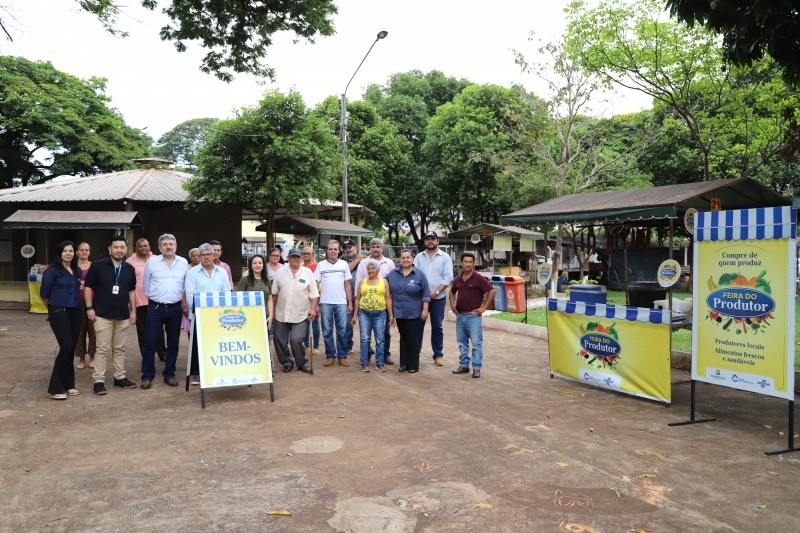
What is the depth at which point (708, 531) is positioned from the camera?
11.9 ft

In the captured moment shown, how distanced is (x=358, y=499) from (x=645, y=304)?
7206 mm

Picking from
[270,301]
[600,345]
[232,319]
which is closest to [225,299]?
[232,319]

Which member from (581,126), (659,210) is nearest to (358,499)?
(659,210)

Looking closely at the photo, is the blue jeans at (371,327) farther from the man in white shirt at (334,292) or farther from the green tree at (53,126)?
the green tree at (53,126)

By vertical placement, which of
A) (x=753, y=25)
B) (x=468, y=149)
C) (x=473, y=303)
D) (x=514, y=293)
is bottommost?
(x=514, y=293)

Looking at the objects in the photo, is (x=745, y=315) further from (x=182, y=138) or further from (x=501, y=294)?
(x=182, y=138)

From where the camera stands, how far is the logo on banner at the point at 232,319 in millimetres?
6848

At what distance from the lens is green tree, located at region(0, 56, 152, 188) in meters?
26.5

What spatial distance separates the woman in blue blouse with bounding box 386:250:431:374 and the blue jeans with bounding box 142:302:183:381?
9.35 ft

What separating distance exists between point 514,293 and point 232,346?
9.51m

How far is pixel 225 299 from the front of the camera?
689 cm

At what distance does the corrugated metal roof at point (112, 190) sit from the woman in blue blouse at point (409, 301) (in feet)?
43.0

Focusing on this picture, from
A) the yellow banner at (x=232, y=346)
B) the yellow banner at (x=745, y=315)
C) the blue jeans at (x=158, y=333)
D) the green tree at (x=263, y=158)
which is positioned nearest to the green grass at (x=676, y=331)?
the yellow banner at (x=745, y=315)

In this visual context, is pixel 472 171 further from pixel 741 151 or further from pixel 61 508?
pixel 61 508
